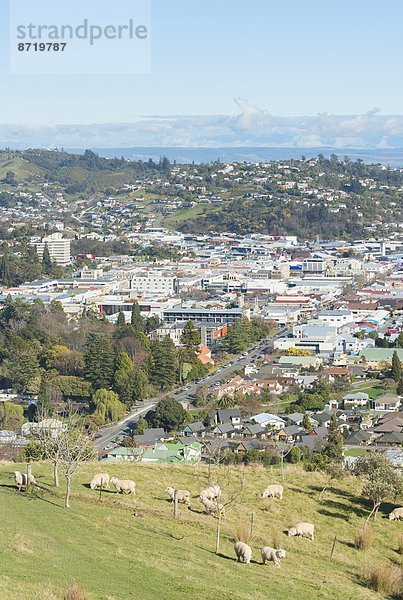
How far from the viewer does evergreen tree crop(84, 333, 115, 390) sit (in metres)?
30.8

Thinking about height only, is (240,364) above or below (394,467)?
below

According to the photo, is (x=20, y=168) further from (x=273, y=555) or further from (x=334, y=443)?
(x=273, y=555)

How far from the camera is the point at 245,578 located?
9.69m

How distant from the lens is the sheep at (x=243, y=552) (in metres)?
10.4

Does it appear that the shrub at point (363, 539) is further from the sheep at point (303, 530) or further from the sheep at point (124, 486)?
the sheep at point (124, 486)

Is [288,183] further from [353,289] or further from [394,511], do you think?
[394,511]

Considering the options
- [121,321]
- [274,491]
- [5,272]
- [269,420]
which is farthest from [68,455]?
[5,272]

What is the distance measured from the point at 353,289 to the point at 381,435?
31595 mm

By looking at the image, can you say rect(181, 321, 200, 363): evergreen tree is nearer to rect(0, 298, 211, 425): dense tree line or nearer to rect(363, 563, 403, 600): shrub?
rect(0, 298, 211, 425): dense tree line

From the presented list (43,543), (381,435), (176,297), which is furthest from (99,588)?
(176,297)

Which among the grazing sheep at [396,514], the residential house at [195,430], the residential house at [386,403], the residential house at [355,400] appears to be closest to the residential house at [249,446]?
the residential house at [195,430]

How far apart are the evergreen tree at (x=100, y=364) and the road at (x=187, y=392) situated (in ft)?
4.95

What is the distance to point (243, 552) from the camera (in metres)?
10.4

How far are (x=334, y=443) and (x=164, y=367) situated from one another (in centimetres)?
995
